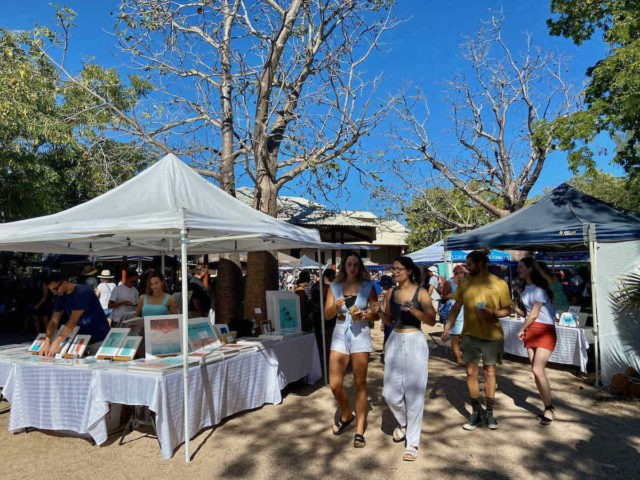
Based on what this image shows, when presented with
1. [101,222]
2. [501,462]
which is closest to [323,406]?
[501,462]

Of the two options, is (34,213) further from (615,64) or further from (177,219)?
(615,64)

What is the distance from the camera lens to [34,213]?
470 inches

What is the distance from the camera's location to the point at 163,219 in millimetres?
3727

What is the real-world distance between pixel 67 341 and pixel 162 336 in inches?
38.8

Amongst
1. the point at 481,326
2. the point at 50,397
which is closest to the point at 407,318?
the point at 481,326

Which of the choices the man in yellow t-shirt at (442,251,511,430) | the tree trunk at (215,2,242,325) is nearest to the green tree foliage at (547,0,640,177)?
the man in yellow t-shirt at (442,251,511,430)

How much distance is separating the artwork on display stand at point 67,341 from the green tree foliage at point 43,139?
5.04m

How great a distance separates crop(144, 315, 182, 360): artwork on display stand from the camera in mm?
4302

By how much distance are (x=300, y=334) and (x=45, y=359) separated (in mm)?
2963

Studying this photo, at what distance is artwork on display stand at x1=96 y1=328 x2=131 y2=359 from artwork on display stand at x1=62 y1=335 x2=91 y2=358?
143 millimetres

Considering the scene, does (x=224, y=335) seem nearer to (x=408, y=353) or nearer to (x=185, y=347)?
(x=185, y=347)

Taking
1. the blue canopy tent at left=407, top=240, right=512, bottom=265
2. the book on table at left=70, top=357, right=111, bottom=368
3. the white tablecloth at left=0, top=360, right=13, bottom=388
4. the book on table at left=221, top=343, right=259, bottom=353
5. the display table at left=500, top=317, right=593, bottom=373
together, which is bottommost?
the display table at left=500, top=317, right=593, bottom=373

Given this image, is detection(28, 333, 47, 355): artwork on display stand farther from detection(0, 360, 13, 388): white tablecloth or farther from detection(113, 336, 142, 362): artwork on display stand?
detection(113, 336, 142, 362): artwork on display stand

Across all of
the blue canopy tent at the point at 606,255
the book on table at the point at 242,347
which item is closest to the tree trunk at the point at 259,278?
the book on table at the point at 242,347
